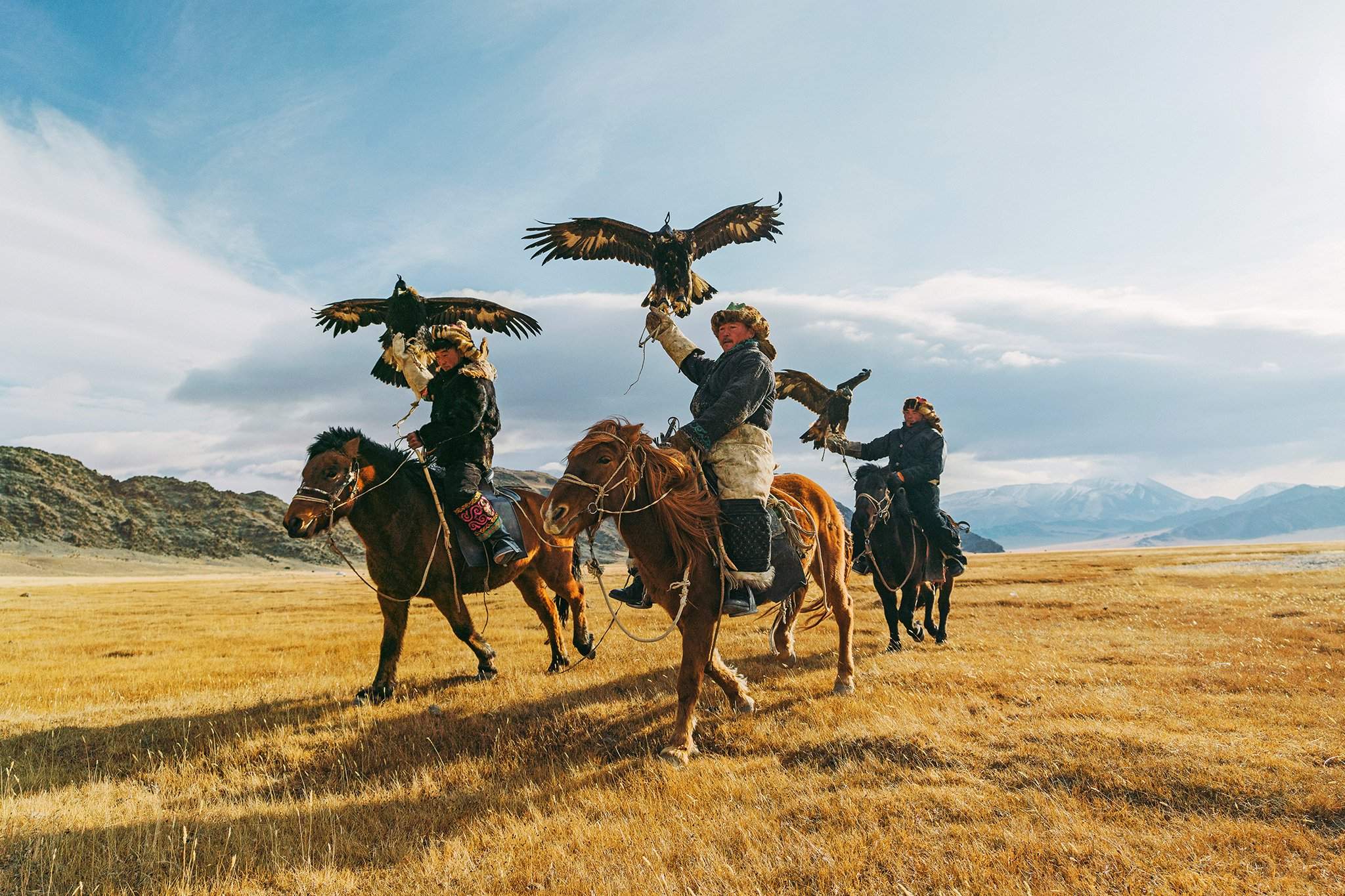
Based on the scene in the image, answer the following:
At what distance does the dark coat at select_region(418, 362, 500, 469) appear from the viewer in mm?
7750

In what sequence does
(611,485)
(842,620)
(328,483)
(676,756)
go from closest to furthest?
(611,485), (676,756), (328,483), (842,620)

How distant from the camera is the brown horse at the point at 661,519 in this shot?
479cm

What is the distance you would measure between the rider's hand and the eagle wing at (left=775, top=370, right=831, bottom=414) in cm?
712

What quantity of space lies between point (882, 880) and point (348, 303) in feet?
31.5

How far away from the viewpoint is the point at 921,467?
10125mm

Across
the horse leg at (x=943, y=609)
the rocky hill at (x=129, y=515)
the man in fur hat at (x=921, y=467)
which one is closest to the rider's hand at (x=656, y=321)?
the man in fur hat at (x=921, y=467)

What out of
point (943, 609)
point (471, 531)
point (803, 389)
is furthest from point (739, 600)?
point (803, 389)

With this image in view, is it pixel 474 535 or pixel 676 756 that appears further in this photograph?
pixel 474 535

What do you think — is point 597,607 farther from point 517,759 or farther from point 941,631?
Answer: point 517,759

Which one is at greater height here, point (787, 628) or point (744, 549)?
point (744, 549)

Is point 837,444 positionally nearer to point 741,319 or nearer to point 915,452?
point 915,452

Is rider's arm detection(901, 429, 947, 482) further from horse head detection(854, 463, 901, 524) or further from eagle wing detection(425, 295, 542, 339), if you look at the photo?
eagle wing detection(425, 295, 542, 339)

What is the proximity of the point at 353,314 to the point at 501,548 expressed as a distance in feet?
15.0

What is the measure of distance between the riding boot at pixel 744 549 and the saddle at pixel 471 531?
11.9 ft
